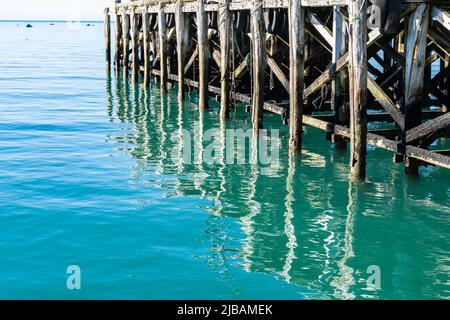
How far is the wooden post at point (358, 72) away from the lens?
905 cm

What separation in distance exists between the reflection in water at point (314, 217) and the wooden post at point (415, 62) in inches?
47.3

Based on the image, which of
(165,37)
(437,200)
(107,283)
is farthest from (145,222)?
(165,37)

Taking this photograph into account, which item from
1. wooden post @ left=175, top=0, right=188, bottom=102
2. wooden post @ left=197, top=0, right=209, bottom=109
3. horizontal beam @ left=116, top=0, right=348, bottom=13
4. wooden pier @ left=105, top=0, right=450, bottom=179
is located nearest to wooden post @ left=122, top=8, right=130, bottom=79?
horizontal beam @ left=116, top=0, right=348, bottom=13

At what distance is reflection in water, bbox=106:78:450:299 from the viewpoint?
6.65 meters

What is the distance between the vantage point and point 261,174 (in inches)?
425

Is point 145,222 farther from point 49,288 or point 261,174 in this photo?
point 261,174

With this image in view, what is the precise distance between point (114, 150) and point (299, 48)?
4.41 metres

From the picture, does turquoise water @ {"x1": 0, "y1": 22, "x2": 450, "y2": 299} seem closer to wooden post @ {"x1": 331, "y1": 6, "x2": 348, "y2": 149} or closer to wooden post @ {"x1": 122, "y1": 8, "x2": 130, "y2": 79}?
wooden post @ {"x1": 331, "y1": 6, "x2": 348, "y2": 149}

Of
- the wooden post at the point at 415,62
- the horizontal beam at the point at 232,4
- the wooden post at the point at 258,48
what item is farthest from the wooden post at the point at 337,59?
the wooden post at the point at 258,48

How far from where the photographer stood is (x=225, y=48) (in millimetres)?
14508

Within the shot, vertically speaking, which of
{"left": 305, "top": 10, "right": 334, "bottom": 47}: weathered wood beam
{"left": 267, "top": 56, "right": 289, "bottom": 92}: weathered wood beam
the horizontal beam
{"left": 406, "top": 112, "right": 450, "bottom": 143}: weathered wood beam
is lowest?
{"left": 406, "top": 112, "right": 450, "bottom": 143}: weathered wood beam

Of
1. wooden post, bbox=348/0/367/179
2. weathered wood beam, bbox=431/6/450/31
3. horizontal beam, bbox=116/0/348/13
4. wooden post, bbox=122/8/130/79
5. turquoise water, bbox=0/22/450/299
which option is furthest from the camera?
wooden post, bbox=122/8/130/79

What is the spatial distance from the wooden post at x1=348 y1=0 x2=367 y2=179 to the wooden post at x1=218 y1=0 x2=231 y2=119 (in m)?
5.38

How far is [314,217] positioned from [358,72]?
90.1 inches
